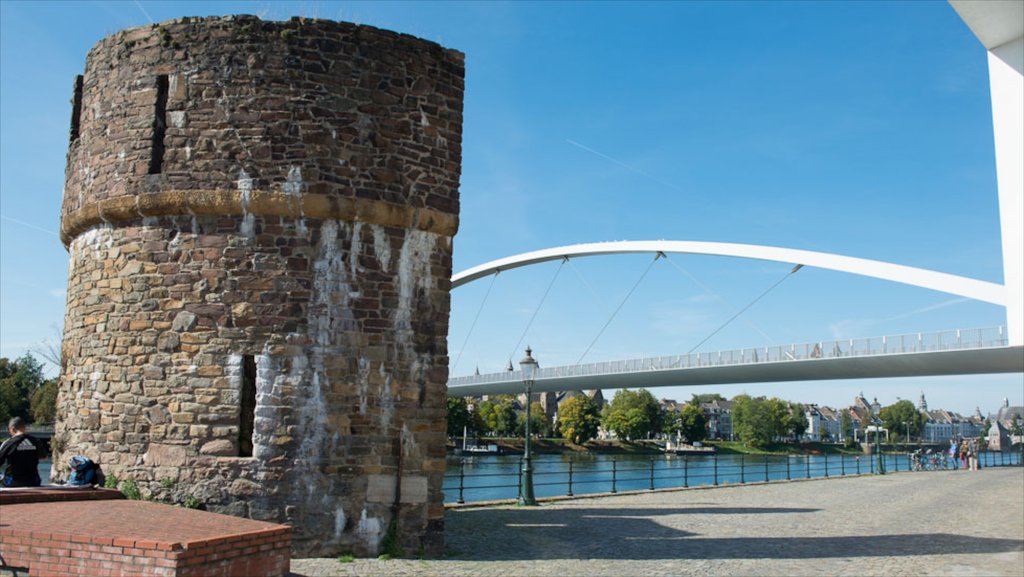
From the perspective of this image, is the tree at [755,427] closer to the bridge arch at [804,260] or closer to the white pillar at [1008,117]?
the bridge arch at [804,260]

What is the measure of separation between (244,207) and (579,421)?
77.8 metres

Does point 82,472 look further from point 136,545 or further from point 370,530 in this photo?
point 136,545

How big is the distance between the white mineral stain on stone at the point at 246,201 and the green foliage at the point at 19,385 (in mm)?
33632

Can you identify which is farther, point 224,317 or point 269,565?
point 224,317

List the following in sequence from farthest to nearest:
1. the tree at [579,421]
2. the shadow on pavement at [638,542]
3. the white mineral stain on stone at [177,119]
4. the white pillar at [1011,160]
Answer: the tree at [579,421] < the white pillar at [1011,160] < the shadow on pavement at [638,542] < the white mineral stain on stone at [177,119]

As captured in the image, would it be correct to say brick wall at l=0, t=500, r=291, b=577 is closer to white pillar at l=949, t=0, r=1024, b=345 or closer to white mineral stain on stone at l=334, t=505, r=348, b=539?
white mineral stain on stone at l=334, t=505, r=348, b=539

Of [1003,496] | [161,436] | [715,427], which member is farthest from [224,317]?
[715,427]

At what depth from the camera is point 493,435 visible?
310 ft

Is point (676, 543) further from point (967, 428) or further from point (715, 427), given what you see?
point (967, 428)

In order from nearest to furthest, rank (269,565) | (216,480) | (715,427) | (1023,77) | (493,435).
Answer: (269,565), (216,480), (1023,77), (493,435), (715,427)

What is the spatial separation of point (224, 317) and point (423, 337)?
2.15 meters

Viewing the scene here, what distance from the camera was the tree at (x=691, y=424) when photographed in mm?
95500

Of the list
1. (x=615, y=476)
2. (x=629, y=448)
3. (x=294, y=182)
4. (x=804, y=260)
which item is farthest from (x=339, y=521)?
(x=629, y=448)

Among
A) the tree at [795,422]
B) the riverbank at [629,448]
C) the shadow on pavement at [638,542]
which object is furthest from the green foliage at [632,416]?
the shadow on pavement at [638,542]
